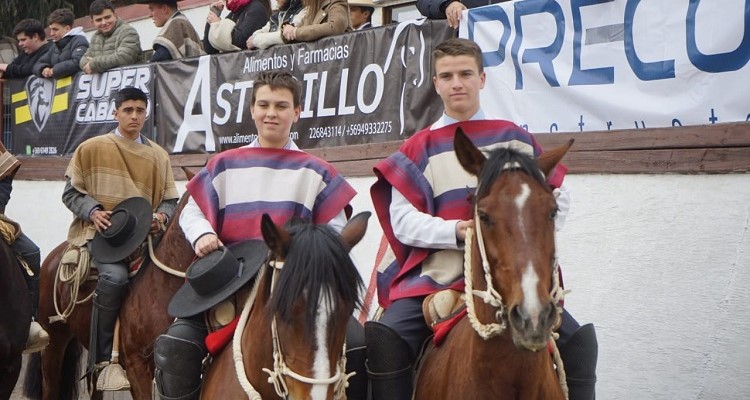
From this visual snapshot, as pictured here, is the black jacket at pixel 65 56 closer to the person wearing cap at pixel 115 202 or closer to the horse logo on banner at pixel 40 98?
the horse logo on banner at pixel 40 98

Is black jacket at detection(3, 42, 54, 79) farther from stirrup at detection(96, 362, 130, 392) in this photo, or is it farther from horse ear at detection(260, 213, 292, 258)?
horse ear at detection(260, 213, 292, 258)

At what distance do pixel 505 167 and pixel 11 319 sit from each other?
4.01 m

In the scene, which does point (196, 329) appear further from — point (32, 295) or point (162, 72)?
point (162, 72)

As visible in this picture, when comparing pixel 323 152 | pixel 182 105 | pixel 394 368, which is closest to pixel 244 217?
pixel 394 368

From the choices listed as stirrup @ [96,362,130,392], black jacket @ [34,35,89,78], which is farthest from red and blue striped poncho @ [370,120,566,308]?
black jacket @ [34,35,89,78]

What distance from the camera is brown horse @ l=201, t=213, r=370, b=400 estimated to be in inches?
140

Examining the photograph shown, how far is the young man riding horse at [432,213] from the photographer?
167 inches

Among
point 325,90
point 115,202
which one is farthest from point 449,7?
point 115,202

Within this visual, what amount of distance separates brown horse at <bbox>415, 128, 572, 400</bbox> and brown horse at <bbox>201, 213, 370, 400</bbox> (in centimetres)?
51

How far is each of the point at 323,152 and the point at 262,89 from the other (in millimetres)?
4018

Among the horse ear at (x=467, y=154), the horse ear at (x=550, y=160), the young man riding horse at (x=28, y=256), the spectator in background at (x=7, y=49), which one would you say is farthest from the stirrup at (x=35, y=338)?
the spectator in background at (x=7, y=49)

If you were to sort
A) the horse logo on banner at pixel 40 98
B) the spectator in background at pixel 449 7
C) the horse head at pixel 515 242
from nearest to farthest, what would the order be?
the horse head at pixel 515 242, the spectator in background at pixel 449 7, the horse logo on banner at pixel 40 98

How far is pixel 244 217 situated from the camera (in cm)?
462

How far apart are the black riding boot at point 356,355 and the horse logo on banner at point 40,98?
30.8 feet
